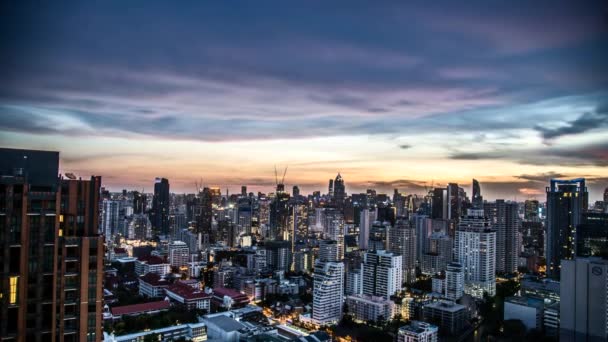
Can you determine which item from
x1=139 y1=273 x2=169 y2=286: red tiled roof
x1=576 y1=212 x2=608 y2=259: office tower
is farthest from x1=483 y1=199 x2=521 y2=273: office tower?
x1=139 y1=273 x2=169 y2=286: red tiled roof

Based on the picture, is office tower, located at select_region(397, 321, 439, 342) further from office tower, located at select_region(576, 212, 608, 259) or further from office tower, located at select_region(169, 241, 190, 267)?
office tower, located at select_region(169, 241, 190, 267)

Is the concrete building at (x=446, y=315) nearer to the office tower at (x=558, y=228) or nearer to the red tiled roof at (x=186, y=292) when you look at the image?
the office tower at (x=558, y=228)

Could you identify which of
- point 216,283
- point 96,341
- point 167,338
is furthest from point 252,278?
point 96,341

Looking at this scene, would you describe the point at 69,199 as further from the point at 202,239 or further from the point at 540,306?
the point at 202,239

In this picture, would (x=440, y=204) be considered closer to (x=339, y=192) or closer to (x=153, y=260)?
(x=339, y=192)

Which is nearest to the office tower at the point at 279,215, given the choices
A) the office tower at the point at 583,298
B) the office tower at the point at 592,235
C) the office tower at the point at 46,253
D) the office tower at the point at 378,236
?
the office tower at the point at 378,236

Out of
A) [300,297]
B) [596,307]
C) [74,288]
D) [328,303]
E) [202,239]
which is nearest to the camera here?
[74,288]

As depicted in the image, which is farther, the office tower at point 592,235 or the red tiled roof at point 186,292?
the red tiled roof at point 186,292

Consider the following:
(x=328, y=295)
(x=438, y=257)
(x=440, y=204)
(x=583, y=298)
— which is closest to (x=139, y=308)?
(x=328, y=295)
